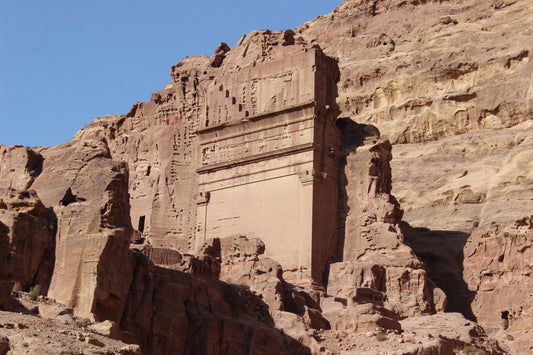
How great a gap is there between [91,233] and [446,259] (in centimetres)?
1738

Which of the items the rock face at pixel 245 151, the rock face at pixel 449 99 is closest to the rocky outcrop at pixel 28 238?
the rock face at pixel 245 151

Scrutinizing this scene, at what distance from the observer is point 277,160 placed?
130 ft

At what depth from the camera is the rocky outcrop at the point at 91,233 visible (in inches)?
1042

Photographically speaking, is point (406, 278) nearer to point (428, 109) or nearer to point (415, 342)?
point (415, 342)

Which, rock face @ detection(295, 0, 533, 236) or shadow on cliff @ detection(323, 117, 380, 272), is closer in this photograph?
shadow on cliff @ detection(323, 117, 380, 272)

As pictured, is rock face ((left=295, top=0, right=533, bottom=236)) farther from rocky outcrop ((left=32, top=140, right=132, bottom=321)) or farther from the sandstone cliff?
rocky outcrop ((left=32, top=140, right=132, bottom=321))

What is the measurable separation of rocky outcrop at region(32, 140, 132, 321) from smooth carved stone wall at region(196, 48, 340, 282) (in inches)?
417

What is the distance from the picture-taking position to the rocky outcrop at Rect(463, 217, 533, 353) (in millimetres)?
36750

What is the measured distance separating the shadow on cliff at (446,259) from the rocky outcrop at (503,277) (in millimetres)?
335

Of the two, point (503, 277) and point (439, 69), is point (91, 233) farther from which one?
point (439, 69)

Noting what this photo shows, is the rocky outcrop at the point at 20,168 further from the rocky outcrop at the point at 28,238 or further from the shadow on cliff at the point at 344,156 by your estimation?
the shadow on cliff at the point at 344,156

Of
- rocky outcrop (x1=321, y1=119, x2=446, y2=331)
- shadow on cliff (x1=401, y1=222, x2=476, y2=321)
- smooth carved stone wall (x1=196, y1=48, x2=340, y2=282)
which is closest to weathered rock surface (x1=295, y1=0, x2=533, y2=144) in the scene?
shadow on cliff (x1=401, y1=222, x2=476, y2=321)

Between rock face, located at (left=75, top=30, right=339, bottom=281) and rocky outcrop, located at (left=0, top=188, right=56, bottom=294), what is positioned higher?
rock face, located at (left=75, top=30, right=339, bottom=281)

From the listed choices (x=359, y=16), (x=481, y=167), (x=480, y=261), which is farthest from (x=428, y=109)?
(x=480, y=261)
